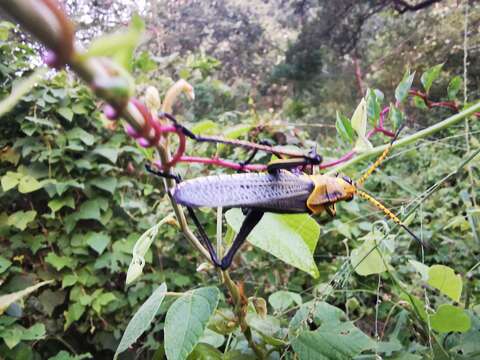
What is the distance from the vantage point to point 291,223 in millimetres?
498

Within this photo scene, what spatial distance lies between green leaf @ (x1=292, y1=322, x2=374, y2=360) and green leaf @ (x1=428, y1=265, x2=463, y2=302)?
0.45 ft

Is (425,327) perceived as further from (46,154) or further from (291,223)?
(46,154)

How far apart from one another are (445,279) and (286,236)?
0.22 meters

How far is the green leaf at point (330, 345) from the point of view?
431 millimetres

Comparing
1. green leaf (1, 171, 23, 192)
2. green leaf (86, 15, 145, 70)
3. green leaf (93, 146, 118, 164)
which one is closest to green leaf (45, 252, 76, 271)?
green leaf (1, 171, 23, 192)

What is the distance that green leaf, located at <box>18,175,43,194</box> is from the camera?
1220mm

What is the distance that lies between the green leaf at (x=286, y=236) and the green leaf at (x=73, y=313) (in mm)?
1007

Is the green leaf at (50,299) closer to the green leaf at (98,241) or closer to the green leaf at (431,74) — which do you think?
the green leaf at (98,241)

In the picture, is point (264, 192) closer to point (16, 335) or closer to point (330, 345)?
point (330, 345)

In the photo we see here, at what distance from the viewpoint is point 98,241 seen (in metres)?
1.27

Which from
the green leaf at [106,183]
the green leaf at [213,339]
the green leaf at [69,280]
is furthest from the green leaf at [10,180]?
the green leaf at [213,339]

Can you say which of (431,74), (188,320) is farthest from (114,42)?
(431,74)

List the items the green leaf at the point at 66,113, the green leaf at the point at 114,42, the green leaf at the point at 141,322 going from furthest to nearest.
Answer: the green leaf at the point at 66,113 < the green leaf at the point at 141,322 < the green leaf at the point at 114,42

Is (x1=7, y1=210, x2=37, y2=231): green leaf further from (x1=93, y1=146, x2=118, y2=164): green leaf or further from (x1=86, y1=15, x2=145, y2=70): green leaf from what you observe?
(x1=86, y1=15, x2=145, y2=70): green leaf
